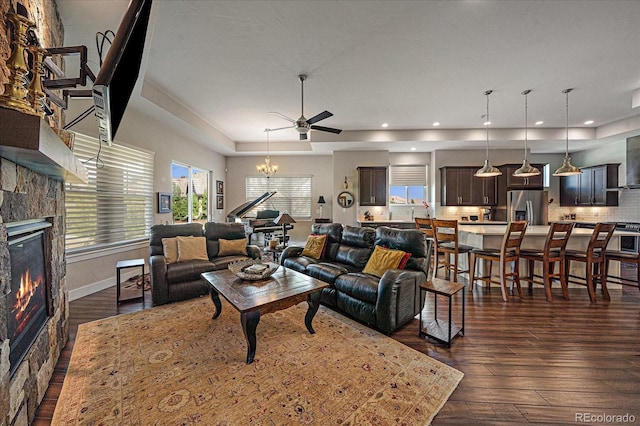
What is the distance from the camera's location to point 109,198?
4160 millimetres

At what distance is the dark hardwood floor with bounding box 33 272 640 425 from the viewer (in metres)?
1.65

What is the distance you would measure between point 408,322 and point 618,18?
12.2 ft

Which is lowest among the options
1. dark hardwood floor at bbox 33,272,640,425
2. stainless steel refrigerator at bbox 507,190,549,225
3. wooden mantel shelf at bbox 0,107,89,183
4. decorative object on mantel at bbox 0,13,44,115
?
dark hardwood floor at bbox 33,272,640,425

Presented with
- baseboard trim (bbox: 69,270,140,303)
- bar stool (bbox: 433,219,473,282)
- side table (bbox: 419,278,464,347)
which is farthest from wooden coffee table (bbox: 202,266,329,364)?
bar stool (bbox: 433,219,473,282)

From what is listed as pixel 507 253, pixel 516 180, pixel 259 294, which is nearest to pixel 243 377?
pixel 259 294

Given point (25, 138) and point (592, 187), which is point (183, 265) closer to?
point (25, 138)

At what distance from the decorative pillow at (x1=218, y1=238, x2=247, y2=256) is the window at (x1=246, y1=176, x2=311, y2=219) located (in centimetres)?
397

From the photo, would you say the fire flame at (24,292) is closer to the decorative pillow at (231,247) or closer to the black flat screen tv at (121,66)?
the black flat screen tv at (121,66)

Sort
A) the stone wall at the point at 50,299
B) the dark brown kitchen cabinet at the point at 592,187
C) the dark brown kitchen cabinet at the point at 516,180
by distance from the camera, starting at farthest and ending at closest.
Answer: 1. the dark brown kitchen cabinet at the point at 516,180
2. the dark brown kitchen cabinet at the point at 592,187
3. the stone wall at the point at 50,299

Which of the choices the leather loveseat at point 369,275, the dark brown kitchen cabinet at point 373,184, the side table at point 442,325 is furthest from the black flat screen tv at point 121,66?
the dark brown kitchen cabinet at point 373,184

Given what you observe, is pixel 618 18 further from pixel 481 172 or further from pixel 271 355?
pixel 271 355

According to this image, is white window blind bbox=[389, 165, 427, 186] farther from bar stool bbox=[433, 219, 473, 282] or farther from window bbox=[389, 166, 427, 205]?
bar stool bbox=[433, 219, 473, 282]

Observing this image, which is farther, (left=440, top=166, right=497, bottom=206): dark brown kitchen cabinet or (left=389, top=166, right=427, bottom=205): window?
(left=389, top=166, right=427, bottom=205): window

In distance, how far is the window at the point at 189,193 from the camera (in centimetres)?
586
